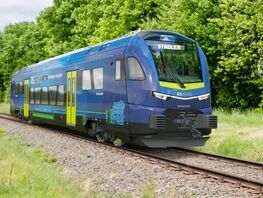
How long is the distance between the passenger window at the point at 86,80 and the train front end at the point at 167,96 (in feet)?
10.6

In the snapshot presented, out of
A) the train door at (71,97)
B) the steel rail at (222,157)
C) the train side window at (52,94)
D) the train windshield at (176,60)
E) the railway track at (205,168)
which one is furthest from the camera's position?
the train side window at (52,94)

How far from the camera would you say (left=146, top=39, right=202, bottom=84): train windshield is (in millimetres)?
13852

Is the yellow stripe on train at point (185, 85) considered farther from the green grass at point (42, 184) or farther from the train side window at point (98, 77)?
the green grass at point (42, 184)

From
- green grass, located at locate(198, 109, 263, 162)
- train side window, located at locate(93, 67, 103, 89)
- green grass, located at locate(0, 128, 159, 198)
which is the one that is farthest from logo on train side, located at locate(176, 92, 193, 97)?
green grass, located at locate(0, 128, 159, 198)

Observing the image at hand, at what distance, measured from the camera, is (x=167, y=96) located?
13.5 meters

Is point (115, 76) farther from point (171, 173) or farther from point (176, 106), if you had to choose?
point (171, 173)

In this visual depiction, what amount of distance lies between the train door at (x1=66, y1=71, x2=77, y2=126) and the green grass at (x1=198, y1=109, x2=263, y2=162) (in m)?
5.10

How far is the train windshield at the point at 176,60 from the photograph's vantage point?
45.4ft

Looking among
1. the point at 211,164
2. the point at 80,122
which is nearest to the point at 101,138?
the point at 80,122

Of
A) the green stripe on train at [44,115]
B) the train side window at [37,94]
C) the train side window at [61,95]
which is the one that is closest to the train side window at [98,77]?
the train side window at [61,95]

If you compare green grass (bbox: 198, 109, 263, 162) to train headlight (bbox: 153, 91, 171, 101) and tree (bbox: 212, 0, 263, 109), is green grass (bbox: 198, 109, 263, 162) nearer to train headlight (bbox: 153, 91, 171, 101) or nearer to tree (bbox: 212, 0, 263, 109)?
train headlight (bbox: 153, 91, 171, 101)

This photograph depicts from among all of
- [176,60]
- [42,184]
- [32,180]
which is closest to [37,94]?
[176,60]

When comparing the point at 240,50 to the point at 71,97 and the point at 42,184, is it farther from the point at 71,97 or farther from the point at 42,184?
the point at 42,184

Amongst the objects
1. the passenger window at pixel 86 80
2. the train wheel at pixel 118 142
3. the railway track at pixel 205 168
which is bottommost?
the railway track at pixel 205 168
